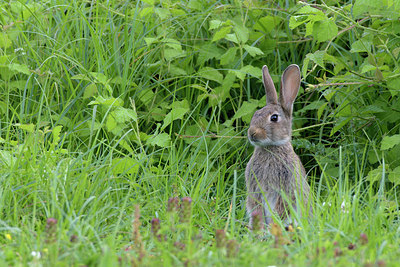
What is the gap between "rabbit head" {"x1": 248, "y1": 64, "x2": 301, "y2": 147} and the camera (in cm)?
425

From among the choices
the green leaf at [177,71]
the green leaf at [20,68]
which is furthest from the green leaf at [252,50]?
the green leaf at [20,68]

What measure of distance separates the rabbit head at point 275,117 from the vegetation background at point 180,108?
0.15m

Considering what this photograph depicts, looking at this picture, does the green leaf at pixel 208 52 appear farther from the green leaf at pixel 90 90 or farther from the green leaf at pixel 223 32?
the green leaf at pixel 90 90

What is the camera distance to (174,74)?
529cm

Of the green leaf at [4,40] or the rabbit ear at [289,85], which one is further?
the green leaf at [4,40]

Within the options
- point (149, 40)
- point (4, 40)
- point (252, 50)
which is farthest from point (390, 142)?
point (4, 40)

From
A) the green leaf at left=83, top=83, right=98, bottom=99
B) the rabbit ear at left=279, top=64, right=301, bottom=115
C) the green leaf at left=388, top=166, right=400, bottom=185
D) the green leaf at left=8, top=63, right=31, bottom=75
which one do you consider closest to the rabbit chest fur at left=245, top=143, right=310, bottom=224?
the rabbit ear at left=279, top=64, right=301, bottom=115

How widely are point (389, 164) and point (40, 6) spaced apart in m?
3.02

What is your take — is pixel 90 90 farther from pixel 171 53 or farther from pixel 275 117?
pixel 275 117

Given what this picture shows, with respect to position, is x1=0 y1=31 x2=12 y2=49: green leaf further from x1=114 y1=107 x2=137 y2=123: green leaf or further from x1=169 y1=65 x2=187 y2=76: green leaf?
x1=169 y1=65 x2=187 y2=76: green leaf

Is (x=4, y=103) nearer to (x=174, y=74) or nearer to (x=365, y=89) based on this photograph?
(x=174, y=74)

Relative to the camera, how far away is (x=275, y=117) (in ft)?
14.3

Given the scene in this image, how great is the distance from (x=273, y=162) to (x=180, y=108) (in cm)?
93

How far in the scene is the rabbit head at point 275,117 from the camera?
167 inches
